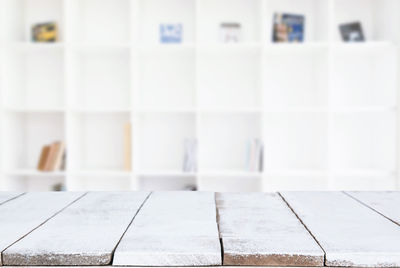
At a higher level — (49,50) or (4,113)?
(49,50)

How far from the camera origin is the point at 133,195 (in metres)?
1.01

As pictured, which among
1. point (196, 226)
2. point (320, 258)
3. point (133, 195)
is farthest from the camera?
point (133, 195)

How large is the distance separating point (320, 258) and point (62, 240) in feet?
1.24

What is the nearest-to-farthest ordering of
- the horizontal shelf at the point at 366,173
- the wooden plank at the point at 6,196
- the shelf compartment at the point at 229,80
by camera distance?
the wooden plank at the point at 6,196, the horizontal shelf at the point at 366,173, the shelf compartment at the point at 229,80

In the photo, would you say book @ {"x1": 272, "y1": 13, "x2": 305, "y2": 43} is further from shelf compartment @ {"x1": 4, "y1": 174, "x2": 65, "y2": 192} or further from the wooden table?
the wooden table

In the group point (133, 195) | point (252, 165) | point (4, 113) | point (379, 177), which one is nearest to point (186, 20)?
point (252, 165)

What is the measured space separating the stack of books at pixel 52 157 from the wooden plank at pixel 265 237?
222 centimetres

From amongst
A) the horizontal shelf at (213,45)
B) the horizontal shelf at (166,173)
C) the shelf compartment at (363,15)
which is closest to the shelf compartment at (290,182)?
the horizontal shelf at (166,173)

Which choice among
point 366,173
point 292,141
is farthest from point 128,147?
point 366,173

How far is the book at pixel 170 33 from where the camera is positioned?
3059 millimetres

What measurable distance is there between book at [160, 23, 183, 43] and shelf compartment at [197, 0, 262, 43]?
0.17 meters

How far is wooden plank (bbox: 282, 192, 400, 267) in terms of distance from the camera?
1.79ft

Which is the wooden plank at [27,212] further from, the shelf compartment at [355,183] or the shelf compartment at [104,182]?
the shelf compartment at [355,183]

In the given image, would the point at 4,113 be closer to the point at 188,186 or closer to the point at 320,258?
the point at 188,186
